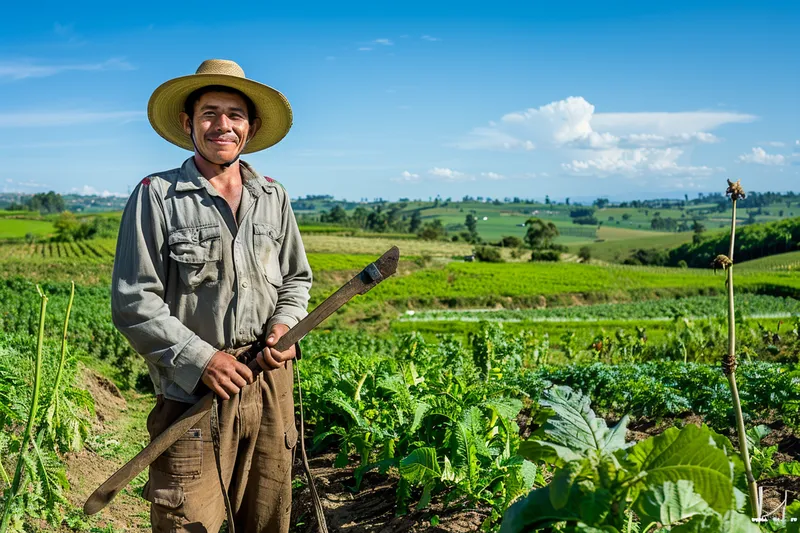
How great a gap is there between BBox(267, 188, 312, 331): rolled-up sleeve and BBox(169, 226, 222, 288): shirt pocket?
0.37m

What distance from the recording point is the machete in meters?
2.58

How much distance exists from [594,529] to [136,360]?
30.7ft

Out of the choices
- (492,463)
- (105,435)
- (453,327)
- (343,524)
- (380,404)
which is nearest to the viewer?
(492,463)

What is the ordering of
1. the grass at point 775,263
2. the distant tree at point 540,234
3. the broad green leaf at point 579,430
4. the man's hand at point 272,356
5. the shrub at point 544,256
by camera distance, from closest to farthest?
the broad green leaf at point 579,430 < the man's hand at point 272,356 < the grass at point 775,263 < the shrub at point 544,256 < the distant tree at point 540,234

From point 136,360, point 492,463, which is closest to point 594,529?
point 492,463

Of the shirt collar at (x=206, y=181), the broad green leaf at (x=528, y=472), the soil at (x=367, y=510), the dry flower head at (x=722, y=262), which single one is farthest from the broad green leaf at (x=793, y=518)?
the shirt collar at (x=206, y=181)

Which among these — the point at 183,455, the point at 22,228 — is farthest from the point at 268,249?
the point at 22,228

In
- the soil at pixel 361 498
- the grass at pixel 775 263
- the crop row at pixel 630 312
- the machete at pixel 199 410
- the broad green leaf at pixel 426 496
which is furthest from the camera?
the grass at pixel 775 263

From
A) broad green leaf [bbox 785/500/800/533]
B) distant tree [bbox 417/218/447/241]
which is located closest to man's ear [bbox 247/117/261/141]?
broad green leaf [bbox 785/500/800/533]

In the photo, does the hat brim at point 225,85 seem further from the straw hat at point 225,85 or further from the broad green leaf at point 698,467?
the broad green leaf at point 698,467

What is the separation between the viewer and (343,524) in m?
3.93

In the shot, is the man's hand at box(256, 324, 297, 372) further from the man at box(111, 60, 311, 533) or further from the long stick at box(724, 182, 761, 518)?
the long stick at box(724, 182, 761, 518)

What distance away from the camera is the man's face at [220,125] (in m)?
2.87

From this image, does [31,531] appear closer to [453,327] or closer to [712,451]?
[712,451]
